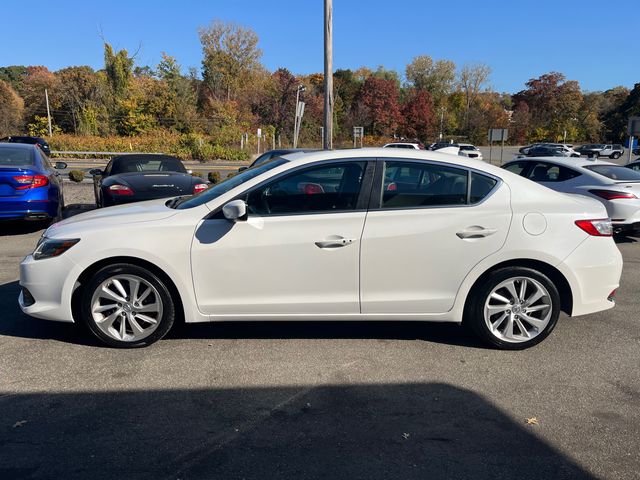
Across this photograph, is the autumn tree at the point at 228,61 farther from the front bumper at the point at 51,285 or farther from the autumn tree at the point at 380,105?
the front bumper at the point at 51,285

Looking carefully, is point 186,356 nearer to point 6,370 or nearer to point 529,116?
point 6,370

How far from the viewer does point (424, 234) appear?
161 inches

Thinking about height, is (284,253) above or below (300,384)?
above

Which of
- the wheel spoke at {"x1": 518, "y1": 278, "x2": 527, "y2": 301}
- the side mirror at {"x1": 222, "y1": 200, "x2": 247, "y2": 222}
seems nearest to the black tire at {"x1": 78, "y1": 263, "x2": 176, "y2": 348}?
the side mirror at {"x1": 222, "y1": 200, "x2": 247, "y2": 222}

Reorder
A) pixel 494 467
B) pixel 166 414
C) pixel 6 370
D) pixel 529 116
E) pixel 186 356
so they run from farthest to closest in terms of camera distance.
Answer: pixel 529 116 → pixel 186 356 → pixel 6 370 → pixel 166 414 → pixel 494 467

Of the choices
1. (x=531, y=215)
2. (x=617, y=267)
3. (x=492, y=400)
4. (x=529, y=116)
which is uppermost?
(x=529, y=116)

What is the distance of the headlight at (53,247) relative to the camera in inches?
161

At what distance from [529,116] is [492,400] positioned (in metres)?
84.4

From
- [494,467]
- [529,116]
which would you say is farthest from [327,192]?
[529,116]

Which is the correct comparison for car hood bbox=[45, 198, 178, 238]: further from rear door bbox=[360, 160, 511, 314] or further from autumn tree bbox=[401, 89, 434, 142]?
autumn tree bbox=[401, 89, 434, 142]

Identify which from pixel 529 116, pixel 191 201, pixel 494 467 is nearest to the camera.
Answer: pixel 494 467

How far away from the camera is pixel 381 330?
4.80 metres

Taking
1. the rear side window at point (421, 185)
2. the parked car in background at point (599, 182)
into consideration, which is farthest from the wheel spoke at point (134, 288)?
the parked car in background at point (599, 182)

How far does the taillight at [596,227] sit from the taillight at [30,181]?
785cm
